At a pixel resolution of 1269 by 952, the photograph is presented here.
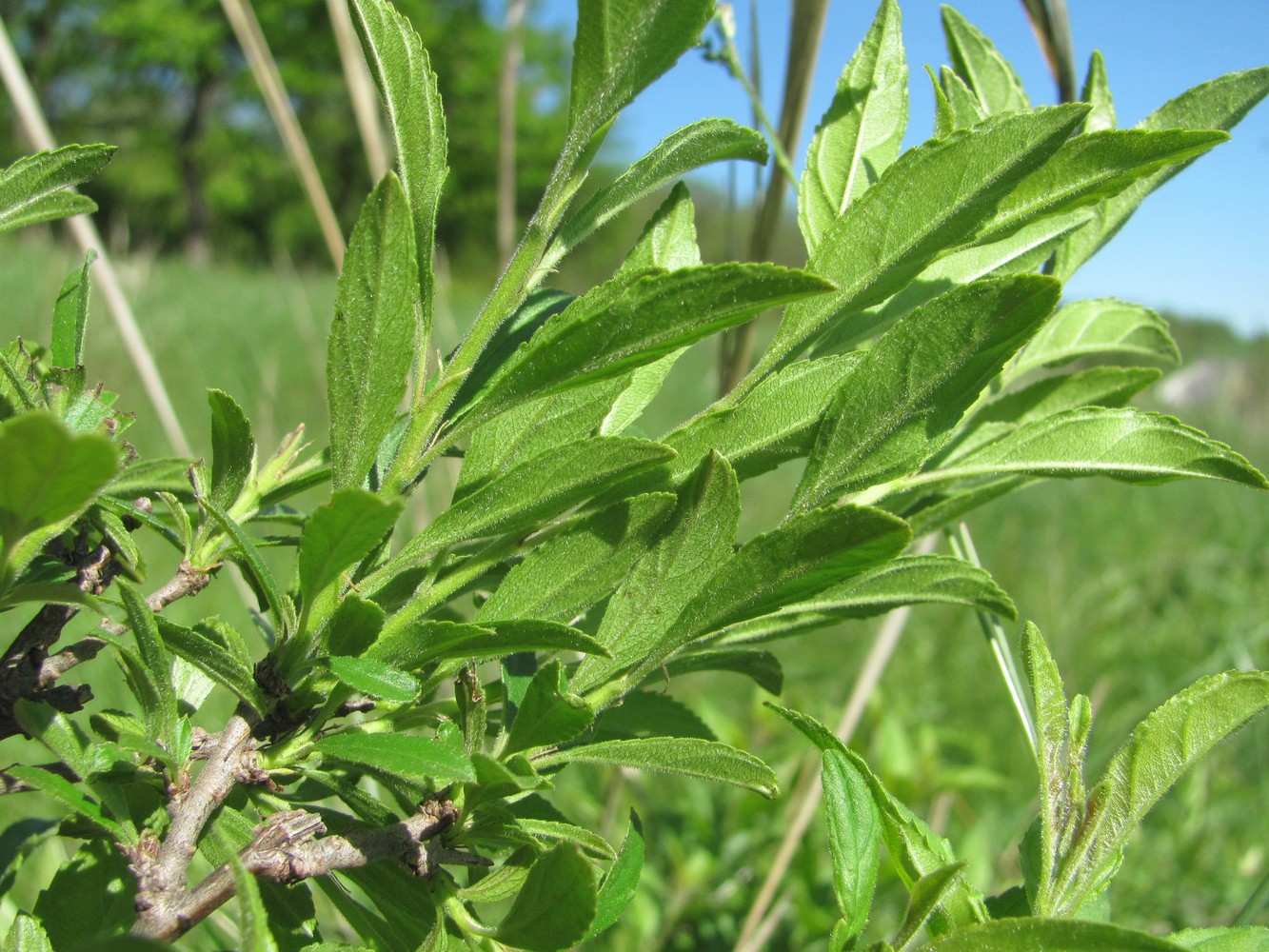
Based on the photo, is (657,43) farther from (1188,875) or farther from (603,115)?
(1188,875)

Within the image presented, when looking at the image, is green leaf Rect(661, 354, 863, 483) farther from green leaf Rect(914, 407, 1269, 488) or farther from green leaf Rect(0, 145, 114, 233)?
green leaf Rect(0, 145, 114, 233)

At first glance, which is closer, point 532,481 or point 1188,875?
point 532,481

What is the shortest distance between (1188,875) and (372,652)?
1.69 m

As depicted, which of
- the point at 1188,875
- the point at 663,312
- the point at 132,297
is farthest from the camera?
the point at 132,297

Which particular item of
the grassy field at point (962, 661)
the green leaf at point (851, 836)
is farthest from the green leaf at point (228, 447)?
the grassy field at point (962, 661)

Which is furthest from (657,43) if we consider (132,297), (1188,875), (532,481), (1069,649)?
(132,297)

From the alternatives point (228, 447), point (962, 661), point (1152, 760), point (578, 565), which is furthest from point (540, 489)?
point (962, 661)

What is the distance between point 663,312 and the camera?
294mm

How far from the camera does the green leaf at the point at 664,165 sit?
36 centimetres

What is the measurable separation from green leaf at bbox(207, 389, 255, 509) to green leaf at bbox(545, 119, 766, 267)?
0.13m

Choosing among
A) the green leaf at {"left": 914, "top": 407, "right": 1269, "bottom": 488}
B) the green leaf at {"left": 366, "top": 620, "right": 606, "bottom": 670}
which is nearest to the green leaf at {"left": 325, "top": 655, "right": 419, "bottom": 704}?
the green leaf at {"left": 366, "top": 620, "right": 606, "bottom": 670}

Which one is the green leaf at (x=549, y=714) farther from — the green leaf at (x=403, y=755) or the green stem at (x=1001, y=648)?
the green stem at (x=1001, y=648)

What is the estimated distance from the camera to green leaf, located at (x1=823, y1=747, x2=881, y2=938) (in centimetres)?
34

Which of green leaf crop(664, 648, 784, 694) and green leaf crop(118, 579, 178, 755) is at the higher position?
green leaf crop(118, 579, 178, 755)
